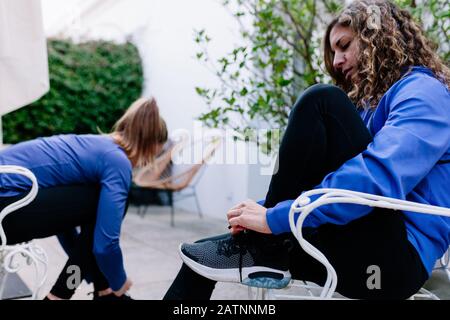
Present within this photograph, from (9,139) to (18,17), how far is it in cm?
473

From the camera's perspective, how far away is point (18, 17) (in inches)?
58.5

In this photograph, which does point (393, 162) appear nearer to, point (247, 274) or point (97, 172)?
point (247, 274)

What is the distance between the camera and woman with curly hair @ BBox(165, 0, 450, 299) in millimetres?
1033

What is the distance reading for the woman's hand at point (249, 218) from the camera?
107 cm

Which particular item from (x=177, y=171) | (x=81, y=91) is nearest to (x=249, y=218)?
(x=177, y=171)

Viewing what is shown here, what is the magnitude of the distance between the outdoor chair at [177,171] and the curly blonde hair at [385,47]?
10.7 feet

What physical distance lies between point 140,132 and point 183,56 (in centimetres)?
394

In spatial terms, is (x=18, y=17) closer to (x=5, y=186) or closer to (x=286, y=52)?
(x=5, y=186)

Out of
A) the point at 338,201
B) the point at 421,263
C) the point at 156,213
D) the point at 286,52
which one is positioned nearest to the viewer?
the point at 338,201

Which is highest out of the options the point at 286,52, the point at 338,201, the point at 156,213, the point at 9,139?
the point at 286,52

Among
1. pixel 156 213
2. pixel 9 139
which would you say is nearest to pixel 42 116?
pixel 9 139

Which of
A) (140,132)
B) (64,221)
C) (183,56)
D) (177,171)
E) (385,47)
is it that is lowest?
(177,171)

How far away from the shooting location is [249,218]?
3.56 ft

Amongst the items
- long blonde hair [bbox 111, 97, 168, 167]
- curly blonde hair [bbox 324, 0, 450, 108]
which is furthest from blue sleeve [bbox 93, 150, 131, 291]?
curly blonde hair [bbox 324, 0, 450, 108]
